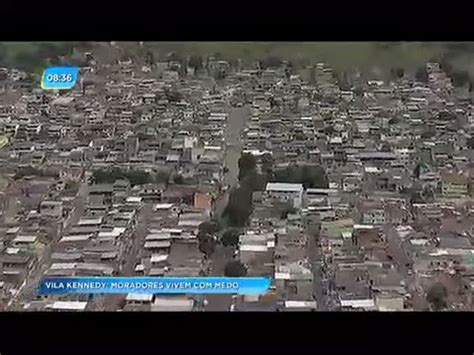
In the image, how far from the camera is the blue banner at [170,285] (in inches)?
77.0

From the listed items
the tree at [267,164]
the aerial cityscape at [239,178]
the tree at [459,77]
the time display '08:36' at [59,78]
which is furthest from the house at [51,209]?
the tree at [459,77]

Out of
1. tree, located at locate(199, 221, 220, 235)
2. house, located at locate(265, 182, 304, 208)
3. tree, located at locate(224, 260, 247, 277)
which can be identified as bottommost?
tree, located at locate(224, 260, 247, 277)

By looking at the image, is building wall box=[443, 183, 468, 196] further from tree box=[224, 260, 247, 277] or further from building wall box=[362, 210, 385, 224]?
tree box=[224, 260, 247, 277]

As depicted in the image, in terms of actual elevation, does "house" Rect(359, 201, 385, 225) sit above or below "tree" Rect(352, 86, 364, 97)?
below

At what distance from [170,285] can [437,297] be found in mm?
752

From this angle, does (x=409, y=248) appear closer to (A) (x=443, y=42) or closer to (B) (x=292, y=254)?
(B) (x=292, y=254)

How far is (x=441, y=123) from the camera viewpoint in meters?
2.06

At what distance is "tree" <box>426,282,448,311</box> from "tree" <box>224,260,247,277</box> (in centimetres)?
53

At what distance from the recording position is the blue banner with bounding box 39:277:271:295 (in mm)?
1956

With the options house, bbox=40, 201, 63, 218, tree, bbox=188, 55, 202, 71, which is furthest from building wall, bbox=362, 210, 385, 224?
house, bbox=40, 201, 63, 218

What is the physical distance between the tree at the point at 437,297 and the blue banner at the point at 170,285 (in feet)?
1.51
